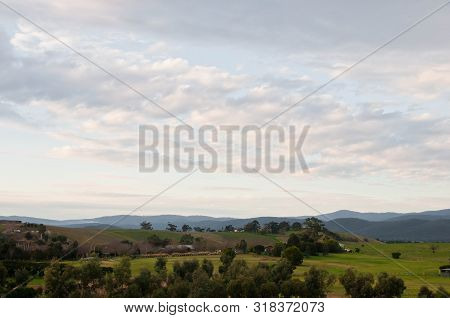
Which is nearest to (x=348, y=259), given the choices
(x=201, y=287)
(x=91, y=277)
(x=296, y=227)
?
(x=296, y=227)

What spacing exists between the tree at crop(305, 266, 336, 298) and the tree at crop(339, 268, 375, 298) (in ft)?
5.68

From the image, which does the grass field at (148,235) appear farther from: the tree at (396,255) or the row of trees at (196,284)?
the row of trees at (196,284)

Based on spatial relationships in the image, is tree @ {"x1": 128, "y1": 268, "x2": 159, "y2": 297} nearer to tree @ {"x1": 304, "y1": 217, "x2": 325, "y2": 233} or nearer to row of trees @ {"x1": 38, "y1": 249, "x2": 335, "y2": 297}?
row of trees @ {"x1": 38, "y1": 249, "x2": 335, "y2": 297}

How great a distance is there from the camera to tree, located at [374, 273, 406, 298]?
195ft

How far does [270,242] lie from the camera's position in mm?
123438

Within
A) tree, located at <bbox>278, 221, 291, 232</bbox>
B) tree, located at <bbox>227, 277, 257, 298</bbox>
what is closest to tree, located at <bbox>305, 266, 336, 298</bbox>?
tree, located at <bbox>227, 277, 257, 298</bbox>

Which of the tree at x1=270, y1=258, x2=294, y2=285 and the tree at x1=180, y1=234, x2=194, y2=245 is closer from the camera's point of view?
the tree at x1=270, y1=258, x2=294, y2=285

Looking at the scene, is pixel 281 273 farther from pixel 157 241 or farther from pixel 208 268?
pixel 157 241

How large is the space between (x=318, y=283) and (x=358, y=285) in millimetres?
4837

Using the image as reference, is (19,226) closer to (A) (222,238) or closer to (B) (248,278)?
(A) (222,238)

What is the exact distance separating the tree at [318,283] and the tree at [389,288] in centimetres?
546
